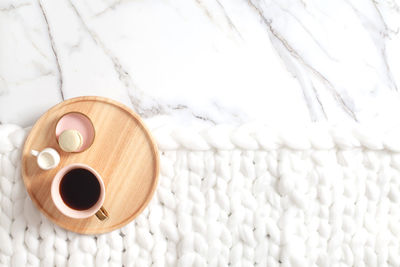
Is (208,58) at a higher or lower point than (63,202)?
higher

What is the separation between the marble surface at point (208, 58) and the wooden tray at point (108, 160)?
0.07 metres

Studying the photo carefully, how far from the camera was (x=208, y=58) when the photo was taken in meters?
1.16

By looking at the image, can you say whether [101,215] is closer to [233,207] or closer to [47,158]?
[47,158]

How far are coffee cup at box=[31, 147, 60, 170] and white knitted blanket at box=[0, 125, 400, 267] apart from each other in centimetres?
9

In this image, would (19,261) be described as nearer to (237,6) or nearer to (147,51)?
(147,51)

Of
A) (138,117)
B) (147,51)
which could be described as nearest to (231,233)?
(138,117)

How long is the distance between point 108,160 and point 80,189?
9 cm

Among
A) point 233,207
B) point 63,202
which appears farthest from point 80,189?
point 233,207

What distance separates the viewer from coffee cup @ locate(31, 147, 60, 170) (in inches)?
40.4

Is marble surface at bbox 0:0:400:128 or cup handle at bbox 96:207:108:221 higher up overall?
marble surface at bbox 0:0:400:128

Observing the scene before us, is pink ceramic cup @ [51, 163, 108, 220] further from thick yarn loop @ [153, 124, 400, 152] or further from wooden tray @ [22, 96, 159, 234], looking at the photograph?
thick yarn loop @ [153, 124, 400, 152]

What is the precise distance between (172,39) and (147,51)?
0.07 m

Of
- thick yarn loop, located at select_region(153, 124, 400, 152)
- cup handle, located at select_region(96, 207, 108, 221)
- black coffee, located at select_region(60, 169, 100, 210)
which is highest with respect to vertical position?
thick yarn loop, located at select_region(153, 124, 400, 152)

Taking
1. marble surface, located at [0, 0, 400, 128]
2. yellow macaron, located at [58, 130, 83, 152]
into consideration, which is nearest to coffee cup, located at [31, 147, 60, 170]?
yellow macaron, located at [58, 130, 83, 152]
